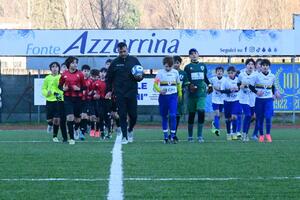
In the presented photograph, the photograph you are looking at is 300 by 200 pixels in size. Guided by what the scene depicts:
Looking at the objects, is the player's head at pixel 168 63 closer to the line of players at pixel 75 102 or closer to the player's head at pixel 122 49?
the player's head at pixel 122 49

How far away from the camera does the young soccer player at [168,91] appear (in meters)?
18.5

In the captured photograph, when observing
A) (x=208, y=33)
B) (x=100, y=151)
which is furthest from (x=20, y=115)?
(x=100, y=151)

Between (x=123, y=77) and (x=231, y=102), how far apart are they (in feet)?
13.6

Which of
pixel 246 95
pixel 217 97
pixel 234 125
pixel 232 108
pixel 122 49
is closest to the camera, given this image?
pixel 122 49

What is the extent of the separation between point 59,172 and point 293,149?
19.3 feet

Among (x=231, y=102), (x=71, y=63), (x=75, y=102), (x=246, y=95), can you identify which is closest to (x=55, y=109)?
Answer: (x=75, y=102)

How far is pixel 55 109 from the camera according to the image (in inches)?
800

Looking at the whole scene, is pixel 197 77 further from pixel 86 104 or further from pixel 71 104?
pixel 86 104

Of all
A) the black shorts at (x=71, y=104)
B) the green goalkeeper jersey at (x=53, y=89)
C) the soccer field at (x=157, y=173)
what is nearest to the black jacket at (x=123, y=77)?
the black shorts at (x=71, y=104)

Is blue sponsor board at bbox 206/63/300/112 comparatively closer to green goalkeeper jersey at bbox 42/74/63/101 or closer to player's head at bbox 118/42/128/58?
green goalkeeper jersey at bbox 42/74/63/101

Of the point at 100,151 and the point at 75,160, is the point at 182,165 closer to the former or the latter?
the point at 75,160

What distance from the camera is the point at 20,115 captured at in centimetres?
3575

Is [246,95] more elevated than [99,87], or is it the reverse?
[99,87]

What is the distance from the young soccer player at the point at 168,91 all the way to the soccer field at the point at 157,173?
265cm
